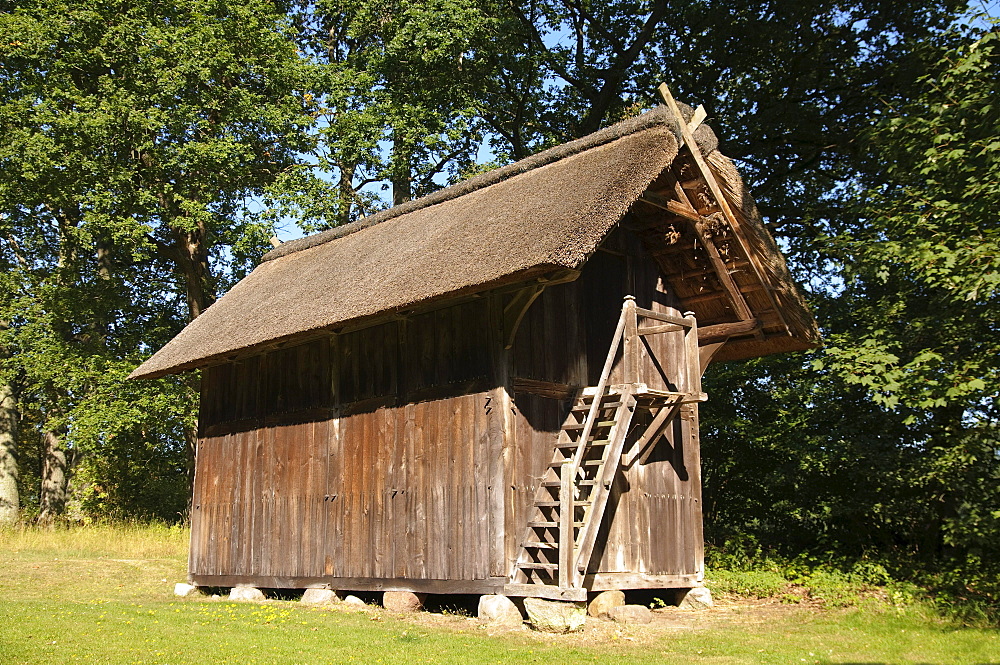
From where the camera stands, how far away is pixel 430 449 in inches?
474

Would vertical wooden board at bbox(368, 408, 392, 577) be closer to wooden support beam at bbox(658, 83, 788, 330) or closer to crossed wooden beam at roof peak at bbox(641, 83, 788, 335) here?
crossed wooden beam at roof peak at bbox(641, 83, 788, 335)

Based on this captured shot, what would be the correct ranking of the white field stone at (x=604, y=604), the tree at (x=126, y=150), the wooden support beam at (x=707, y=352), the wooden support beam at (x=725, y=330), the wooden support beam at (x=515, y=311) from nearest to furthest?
the wooden support beam at (x=515, y=311), the white field stone at (x=604, y=604), the wooden support beam at (x=725, y=330), the wooden support beam at (x=707, y=352), the tree at (x=126, y=150)

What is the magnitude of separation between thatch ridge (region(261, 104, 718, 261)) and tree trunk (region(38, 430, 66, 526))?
47.5 ft

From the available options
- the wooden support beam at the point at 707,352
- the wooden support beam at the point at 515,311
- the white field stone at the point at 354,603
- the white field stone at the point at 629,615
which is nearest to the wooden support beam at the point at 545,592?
the white field stone at the point at 629,615

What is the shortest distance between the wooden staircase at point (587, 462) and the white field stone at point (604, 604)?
0.90 m

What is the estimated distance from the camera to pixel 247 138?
2494cm

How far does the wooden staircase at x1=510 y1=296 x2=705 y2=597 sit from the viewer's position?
1070 cm

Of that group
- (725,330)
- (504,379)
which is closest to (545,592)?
(504,379)

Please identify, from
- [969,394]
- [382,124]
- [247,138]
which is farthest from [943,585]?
[247,138]

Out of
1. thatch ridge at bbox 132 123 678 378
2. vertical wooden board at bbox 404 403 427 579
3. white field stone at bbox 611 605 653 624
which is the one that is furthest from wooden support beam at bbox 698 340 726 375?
vertical wooden board at bbox 404 403 427 579

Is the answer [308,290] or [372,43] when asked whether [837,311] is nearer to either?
[308,290]

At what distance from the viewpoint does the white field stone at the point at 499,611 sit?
10852 mm

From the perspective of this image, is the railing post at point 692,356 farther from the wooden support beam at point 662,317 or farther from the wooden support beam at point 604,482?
the wooden support beam at point 604,482

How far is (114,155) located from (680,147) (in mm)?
16133
